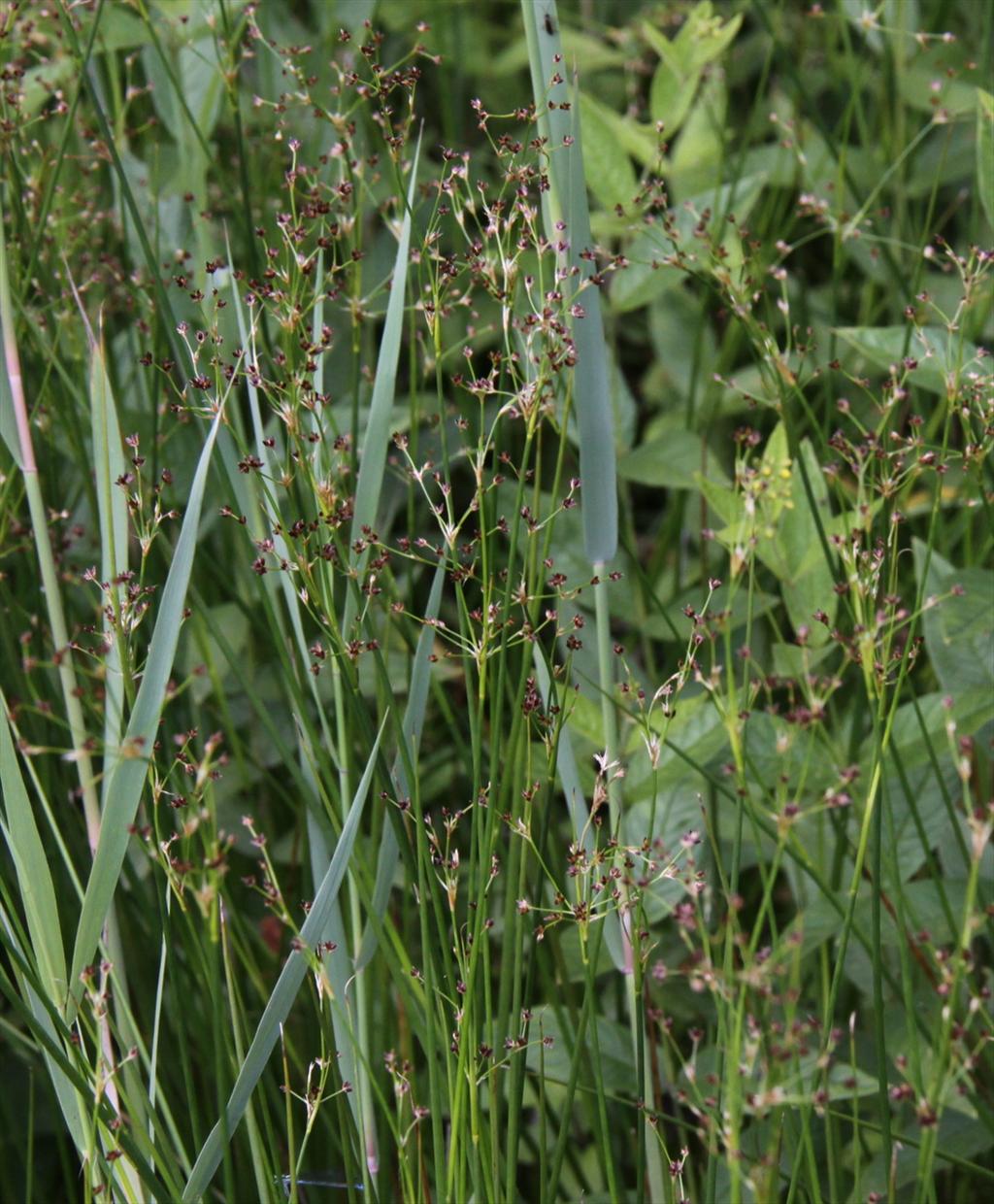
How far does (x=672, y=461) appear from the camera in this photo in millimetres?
1479

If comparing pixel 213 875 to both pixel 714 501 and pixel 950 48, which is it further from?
pixel 950 48

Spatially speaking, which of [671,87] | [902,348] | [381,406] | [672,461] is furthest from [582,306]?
[671,87]

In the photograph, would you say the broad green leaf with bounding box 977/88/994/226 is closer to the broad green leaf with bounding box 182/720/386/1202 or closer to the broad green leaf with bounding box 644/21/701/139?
the broad green leaf with bounding box 644/21/701/139

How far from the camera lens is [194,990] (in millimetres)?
1327

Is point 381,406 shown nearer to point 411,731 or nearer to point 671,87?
point 411,731

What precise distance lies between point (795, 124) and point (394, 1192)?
1.24m

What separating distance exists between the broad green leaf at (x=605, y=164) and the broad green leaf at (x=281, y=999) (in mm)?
842

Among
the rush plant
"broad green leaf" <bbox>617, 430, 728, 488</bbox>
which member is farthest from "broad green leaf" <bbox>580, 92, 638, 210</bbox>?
"broad green leaf" <bbox>617, 430, 728, 488</bbox>

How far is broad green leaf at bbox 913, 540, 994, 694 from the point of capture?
1147mm

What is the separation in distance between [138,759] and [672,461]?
84cm

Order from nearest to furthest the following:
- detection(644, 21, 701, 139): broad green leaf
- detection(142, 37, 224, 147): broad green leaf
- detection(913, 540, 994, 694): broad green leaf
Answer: detection(913, 540, 994, 694): broad green leaf
detection(142, 37, 224, 147): broad green leaf
detection(644, 21, 701, 139): broad green leaf

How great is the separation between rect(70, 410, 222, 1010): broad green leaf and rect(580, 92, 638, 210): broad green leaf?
75cm

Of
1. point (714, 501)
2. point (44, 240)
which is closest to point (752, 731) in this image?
point (714, 501)

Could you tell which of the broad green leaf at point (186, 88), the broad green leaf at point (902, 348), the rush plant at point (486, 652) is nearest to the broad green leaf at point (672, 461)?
the rush plant at point (486, 652)
